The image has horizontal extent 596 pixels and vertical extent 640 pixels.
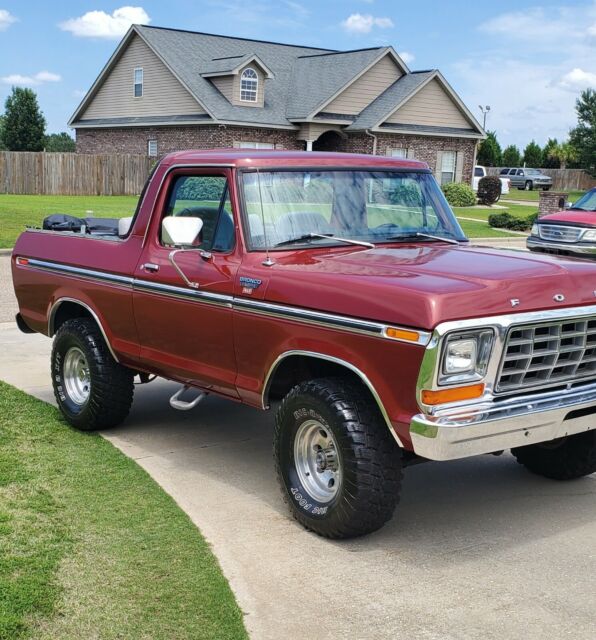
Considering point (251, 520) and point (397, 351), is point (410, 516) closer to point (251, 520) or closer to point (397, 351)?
point (251, 520)

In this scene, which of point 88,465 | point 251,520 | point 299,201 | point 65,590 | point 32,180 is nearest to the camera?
point 65,590

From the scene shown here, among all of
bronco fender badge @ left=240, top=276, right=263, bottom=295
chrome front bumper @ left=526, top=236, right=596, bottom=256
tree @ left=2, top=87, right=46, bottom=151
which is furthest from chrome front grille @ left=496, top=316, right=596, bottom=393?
tree @ left=2, top=87, right=46, bottom=151

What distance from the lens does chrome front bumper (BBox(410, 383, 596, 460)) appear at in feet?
14.7

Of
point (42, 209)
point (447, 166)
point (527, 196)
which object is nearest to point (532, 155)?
point (527, 196)

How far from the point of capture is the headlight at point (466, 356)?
14.7ft

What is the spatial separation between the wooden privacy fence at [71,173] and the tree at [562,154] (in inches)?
1884

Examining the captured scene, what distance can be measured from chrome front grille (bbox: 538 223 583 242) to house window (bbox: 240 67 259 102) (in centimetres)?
2397

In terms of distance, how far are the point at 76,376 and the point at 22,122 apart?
175ft

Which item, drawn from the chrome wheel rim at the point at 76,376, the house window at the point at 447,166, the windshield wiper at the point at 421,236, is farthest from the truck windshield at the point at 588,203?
the house window at the point at 447,166

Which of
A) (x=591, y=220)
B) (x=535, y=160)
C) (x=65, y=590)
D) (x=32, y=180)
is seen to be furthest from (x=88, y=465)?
(x=535, y=160)

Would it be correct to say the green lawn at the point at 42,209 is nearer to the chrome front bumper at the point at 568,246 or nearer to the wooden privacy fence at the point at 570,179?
the chrome front bumper at the point at 568,246

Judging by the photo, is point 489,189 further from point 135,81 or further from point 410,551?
point 410,551

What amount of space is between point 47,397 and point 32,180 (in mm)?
32195

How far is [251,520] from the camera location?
17.8ft
